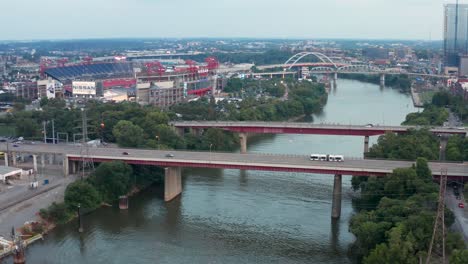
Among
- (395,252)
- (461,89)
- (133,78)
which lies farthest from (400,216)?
(133,78)

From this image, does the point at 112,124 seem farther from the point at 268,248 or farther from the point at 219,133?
the point at 268,248

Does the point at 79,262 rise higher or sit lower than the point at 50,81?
lower

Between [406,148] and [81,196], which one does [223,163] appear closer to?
[81,196]

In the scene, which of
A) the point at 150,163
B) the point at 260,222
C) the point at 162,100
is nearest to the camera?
the point at 260,222

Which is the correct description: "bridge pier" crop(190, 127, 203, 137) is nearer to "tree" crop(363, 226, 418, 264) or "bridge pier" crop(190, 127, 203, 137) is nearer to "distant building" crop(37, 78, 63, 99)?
"tree" crop(363, 226, 418, 264)

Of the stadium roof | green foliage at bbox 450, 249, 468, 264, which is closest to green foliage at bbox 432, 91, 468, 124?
green foliage at bbox 450, 249, 468, 264

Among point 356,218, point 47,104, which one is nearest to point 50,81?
point 47,104
